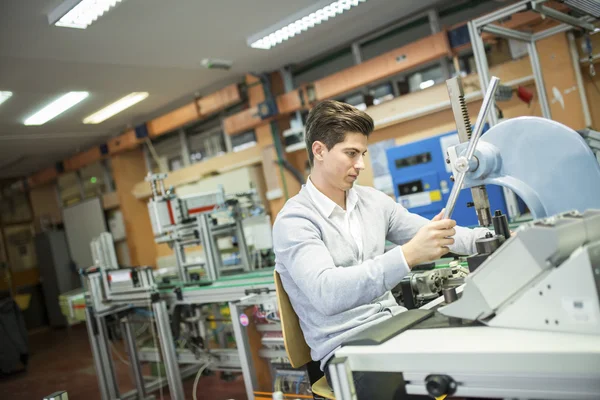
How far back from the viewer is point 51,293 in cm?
914

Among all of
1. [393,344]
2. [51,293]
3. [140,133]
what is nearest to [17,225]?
[51,293]

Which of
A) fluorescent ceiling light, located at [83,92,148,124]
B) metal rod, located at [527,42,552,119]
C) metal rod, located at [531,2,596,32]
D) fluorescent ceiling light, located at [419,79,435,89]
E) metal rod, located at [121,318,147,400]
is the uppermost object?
fluorescent ceiling light, located at [83,92,148,124]

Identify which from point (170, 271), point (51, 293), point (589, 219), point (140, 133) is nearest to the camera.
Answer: point (589, 219)

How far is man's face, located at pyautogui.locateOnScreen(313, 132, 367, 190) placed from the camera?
164 centimetres

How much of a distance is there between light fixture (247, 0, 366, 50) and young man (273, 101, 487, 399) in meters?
2.83

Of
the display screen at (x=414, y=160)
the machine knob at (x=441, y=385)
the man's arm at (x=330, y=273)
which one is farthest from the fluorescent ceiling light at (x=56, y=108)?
the machine knob at (x=441, y=385)

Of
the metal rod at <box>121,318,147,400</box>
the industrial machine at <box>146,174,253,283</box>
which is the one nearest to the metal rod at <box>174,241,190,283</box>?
the industrial machine at <box>146,174,253,283</box>

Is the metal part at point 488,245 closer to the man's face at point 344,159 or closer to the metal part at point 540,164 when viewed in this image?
the metal part at point 540,164

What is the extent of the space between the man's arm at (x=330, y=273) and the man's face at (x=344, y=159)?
239mm

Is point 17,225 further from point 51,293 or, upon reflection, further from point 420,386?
point 420,386

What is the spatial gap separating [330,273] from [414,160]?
3088 mm

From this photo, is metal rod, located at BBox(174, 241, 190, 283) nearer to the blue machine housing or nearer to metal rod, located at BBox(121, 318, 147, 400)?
metal rod, located at BBox(121, 318, 147, 400)

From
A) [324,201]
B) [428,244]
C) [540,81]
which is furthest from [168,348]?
[540,81]

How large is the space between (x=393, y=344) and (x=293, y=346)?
1.97ft
